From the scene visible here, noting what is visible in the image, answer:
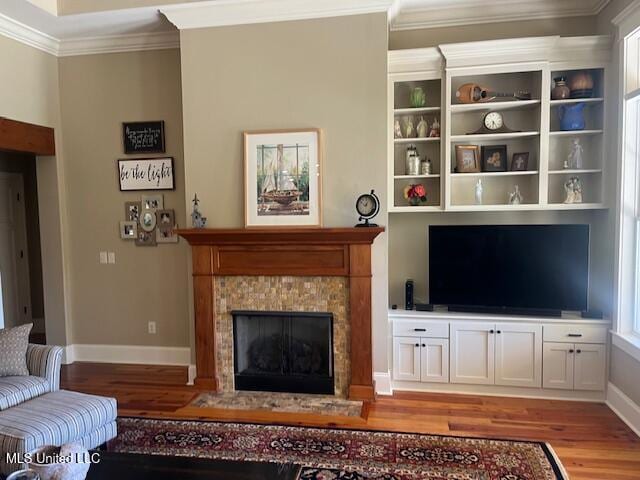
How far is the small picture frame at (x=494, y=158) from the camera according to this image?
12.5 ft

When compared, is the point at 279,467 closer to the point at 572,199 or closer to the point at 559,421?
the point at 559,421

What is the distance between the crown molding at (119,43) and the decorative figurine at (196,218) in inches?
63.3

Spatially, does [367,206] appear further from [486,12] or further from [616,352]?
[616,352]

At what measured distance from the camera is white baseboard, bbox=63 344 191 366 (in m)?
4.48

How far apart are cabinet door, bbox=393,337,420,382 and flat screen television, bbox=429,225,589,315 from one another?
426 millimetres

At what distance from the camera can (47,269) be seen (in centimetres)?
457

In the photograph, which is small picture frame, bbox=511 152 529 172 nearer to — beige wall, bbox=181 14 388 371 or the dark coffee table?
beige wall, bbox=181 14 388 371

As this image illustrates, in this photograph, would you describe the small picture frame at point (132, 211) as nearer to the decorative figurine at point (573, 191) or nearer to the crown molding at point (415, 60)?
the crown molding at point (415, 60)

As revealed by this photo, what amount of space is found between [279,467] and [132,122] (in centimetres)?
368

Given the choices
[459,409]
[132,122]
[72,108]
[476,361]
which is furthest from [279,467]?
[72,108]

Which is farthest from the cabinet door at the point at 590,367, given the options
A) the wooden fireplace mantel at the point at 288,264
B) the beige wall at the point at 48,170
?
the beige wall at the point at 48,170

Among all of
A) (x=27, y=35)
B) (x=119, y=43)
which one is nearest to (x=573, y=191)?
(x=119, y=43)

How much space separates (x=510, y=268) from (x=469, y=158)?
3.26ft

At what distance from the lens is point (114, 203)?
451 centimetres
